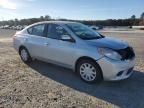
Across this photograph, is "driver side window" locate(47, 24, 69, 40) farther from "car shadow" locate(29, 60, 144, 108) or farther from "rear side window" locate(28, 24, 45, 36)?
"car shadow" locate(29, 60, 144, 108)

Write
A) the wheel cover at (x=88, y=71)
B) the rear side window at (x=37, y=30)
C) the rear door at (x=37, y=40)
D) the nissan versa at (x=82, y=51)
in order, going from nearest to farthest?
1. the nissan versa at (x=82, y=51)
2. the wheel cover at (x=88, y=71)
3. the rear door at (x=37, y=40)
4. the rear side window at (x=37, y=30)

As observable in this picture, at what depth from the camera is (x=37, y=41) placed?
7.65 m

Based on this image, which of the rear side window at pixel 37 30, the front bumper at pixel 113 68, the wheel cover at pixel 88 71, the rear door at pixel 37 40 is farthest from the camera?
the rear side window at pixel 37 30

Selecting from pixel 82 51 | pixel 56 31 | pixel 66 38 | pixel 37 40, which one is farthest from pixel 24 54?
pixel 82 51

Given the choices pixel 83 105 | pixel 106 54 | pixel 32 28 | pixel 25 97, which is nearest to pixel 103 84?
pixel 106 54

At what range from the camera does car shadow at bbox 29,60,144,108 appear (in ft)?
16.3

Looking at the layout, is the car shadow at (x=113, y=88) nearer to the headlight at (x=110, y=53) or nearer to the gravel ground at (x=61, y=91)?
the gravel ground at (x=61, y=91)

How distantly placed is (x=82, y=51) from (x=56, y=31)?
1410 mm

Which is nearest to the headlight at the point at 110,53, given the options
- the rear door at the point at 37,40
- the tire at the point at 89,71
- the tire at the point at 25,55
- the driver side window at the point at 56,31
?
the tire at the point at 89,71

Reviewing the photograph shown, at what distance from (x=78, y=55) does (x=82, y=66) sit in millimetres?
318

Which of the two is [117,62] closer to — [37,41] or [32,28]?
[37,41]

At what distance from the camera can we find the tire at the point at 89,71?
589 centimetres

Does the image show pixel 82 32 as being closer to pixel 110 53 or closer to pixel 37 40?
pixel 110 53

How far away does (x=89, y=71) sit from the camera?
6.07m
